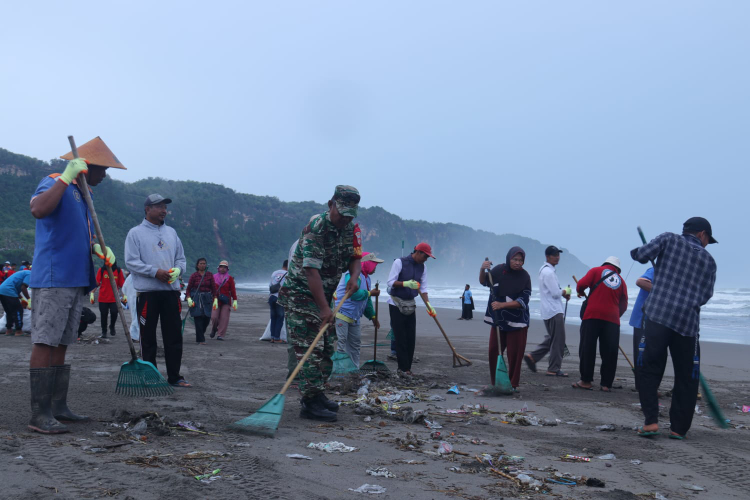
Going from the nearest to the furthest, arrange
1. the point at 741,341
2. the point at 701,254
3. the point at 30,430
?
the point at 30,430 < the point at 701,254 < the point at 741,341

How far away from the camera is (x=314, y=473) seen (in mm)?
3492

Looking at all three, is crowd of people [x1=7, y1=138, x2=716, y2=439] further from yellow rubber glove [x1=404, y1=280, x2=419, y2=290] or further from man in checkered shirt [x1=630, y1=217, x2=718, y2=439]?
yellow rubber glove [x1=404, y1=280, x2=419, y2=290]

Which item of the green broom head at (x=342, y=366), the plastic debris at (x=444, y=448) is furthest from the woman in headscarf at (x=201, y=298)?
the plastic debris at (x=444, y=448)

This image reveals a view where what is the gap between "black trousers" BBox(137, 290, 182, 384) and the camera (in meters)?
5.92

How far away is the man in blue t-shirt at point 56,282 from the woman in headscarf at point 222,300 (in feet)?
26.9

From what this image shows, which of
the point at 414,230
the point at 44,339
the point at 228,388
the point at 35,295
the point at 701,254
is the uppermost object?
the point at 414,230

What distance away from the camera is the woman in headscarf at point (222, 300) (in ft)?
41.6

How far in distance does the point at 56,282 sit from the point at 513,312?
5.09 meters

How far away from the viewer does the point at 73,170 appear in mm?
4203

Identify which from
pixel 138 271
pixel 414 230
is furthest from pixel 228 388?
pixel 414 230

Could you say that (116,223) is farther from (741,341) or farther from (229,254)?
(741,341)

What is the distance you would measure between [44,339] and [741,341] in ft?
59.9

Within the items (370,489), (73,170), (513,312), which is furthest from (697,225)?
(73,170)

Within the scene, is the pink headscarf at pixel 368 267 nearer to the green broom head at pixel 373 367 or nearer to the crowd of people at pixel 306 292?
the green broom head at pixel 373 367
